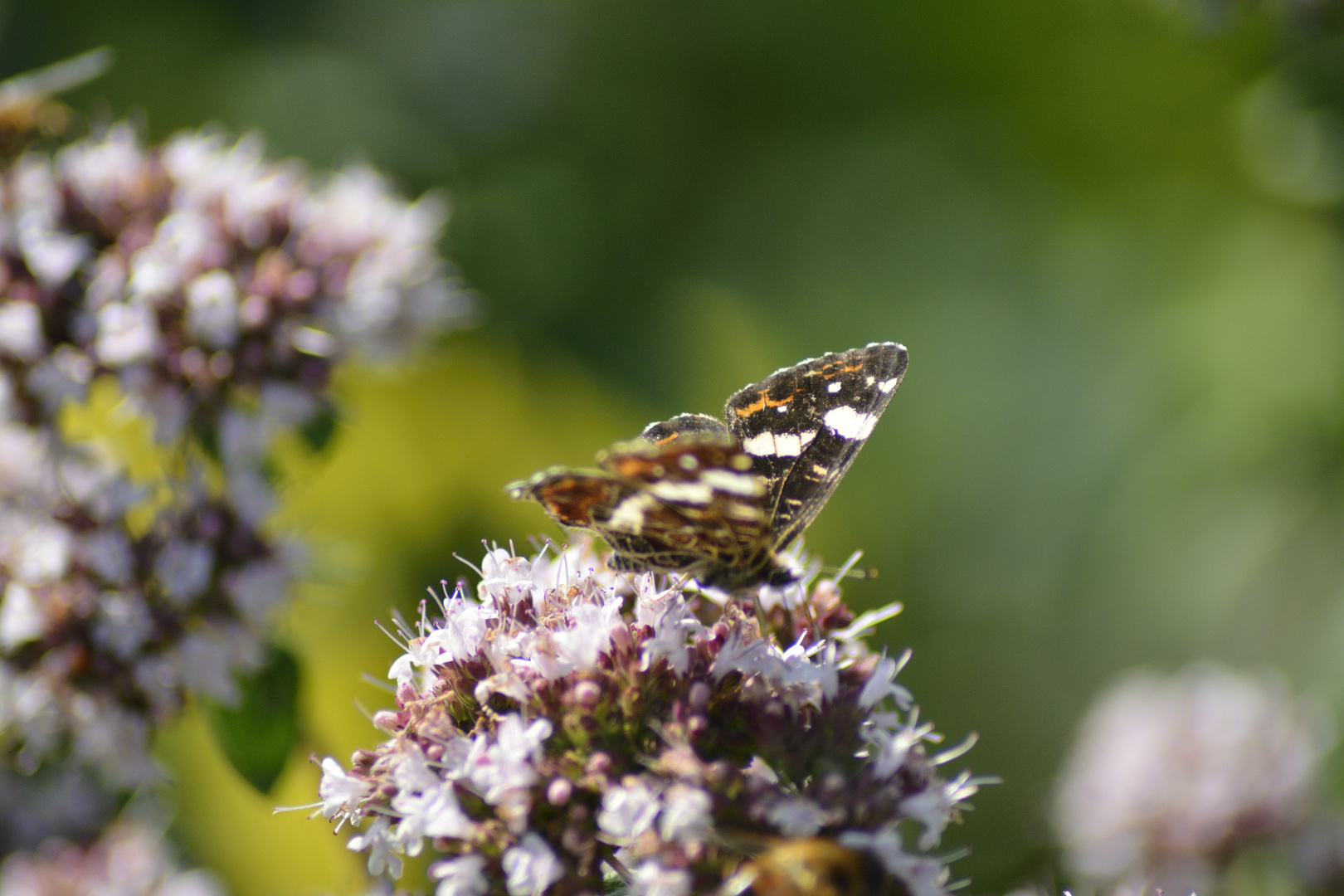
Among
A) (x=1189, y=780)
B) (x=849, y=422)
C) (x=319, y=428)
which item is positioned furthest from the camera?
(x=1189, y=780)

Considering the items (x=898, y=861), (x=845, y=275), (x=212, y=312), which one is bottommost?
(x=898, y=861)

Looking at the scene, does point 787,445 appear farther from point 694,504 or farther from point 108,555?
point 108,555

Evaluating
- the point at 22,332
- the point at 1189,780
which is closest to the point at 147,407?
the point at 22,332

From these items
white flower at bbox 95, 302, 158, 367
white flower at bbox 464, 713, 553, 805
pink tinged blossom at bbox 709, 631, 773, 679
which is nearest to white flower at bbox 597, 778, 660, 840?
white flower at bbox 464, 713, 553, 805

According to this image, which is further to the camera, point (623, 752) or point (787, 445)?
point (787, 445)

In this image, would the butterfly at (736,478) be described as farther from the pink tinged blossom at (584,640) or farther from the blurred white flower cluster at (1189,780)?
the blurred white flower cluster at (1189,780)

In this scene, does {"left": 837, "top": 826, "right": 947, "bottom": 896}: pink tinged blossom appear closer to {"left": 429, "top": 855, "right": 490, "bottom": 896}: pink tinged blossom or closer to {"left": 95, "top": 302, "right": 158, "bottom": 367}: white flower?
{"left": 429, "top": 855, "right": 490, "bottom": 896}: pink tinged blossom

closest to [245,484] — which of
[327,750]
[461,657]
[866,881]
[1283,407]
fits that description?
[327,750]
